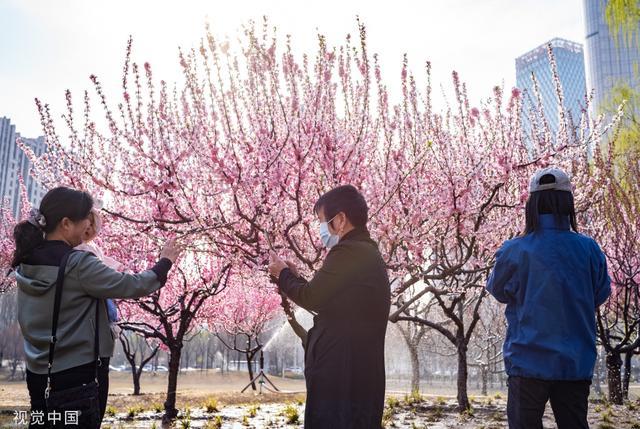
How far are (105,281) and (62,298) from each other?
222mm

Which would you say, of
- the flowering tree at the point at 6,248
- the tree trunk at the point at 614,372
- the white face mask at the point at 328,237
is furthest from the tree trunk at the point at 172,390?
the flowering tree at the point at 6,248

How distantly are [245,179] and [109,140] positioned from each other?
6.98 feet

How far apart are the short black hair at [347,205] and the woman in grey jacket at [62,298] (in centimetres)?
100

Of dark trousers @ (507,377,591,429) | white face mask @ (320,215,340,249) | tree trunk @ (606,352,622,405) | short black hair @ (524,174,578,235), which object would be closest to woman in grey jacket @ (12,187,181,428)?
white face mask @ (320,215,340,249)

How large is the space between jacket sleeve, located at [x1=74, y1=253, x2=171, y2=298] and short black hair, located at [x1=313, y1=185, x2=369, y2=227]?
41.8 inches

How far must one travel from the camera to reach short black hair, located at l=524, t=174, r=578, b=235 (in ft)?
8.91

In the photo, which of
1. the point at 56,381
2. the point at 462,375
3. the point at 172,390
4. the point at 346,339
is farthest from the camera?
the point at 462,375

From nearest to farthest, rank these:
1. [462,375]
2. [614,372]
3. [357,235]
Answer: [357,235]
[462,375]
[614,372]

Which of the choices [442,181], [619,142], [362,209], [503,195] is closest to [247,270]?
[442,181]

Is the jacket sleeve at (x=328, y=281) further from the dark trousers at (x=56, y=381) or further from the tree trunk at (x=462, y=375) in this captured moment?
the tree trunk at (x=462, y=375)

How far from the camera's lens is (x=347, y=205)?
9.20 feet

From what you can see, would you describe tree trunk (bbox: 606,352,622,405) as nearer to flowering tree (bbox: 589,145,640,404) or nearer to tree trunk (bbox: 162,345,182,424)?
flowering tree (bbox: 589,145,640,404)

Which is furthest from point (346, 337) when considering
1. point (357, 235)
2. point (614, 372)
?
point (614, 372)

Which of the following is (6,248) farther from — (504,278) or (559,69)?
(559,69)
